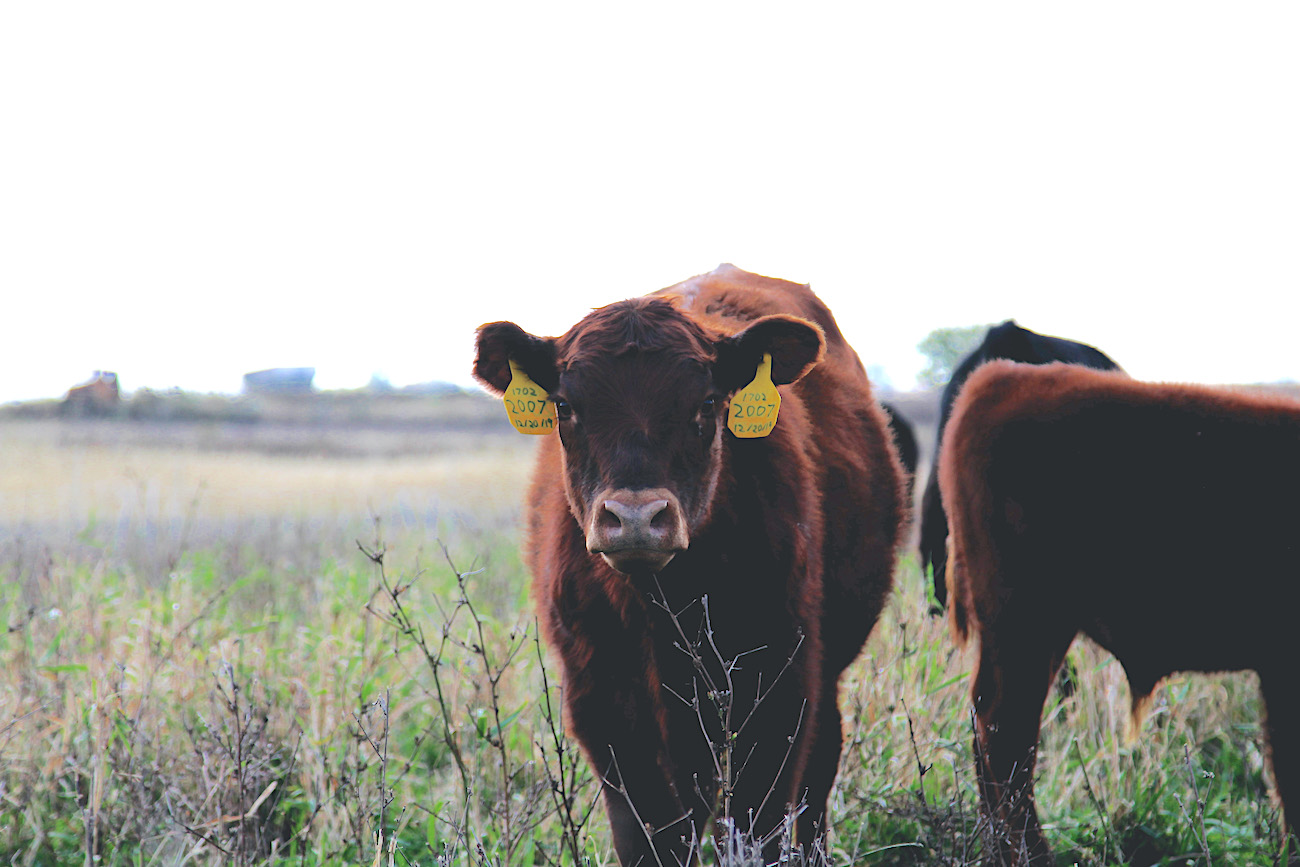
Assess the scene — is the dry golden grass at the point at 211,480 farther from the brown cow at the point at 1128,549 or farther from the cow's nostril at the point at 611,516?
the brown cow at the point at 1128,549

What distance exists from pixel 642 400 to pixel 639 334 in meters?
0.27

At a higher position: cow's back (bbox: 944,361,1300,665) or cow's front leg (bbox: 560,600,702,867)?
cow's back (bbox: 944,361,1300,665)

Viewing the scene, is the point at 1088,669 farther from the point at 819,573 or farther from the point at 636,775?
the point at 636,775

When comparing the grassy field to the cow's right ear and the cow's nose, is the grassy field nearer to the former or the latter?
the cow's nose

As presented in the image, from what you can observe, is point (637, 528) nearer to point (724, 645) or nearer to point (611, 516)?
point (611, 516)

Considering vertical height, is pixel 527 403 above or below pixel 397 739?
above

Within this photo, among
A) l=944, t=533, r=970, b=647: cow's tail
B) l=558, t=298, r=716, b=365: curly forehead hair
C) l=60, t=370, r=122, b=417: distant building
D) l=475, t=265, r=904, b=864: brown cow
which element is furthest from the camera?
l=60, t=370, r=122, b=417: distant building


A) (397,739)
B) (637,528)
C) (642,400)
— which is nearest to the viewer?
(637,528)

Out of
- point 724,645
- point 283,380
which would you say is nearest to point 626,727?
point 724,645

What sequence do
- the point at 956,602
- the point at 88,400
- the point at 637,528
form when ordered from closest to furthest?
the point at 637,528 < the point at 956,602 < the point at 88,400

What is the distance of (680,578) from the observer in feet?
9.61

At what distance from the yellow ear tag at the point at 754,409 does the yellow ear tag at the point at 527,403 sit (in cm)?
66

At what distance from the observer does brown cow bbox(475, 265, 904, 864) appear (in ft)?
9.27

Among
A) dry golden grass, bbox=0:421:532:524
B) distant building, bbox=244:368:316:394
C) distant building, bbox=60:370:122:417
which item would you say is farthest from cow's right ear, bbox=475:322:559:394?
distant building, bbox=244:368:316:394
